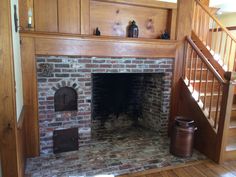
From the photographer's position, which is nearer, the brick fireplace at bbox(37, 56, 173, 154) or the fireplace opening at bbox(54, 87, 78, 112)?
the brick fireplace at bbox(37, 56, 173, 154)

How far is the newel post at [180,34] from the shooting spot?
3289 mm

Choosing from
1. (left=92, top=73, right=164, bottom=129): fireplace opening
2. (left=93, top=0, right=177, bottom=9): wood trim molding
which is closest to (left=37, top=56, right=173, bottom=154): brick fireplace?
(left=92, top=73, right=164, bottom=129): fireplace opening

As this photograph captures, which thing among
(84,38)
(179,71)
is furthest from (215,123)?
(84,38)

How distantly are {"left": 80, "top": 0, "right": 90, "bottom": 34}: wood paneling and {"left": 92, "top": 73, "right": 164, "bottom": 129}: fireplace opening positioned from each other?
1011 millimetres

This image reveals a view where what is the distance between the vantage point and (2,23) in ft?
4.97

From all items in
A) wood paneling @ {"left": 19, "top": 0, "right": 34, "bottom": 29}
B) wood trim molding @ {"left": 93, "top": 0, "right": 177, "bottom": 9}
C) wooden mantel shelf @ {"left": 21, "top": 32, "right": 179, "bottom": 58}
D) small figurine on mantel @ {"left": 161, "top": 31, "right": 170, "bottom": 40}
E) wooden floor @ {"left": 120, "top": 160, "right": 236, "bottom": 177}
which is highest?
wood trim molding @ {"left": 93, "top": 0, "right": 177, "bottom": 9}

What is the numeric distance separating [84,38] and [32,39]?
2.22 ft

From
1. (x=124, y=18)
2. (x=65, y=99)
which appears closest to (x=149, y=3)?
(x=124, y=18)

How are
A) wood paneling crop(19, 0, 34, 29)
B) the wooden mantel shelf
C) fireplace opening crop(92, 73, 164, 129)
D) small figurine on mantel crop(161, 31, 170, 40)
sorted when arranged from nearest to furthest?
wood paneling crop(19, 0, 34, 29)
the wooden mantel shelf
small figurine on mantel crop(161, 31, 170, 40)
fireplace opening crop(92, 73, 164, 129)

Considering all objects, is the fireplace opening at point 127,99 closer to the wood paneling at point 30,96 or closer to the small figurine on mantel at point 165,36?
the small figurine on mantel at point 165,36

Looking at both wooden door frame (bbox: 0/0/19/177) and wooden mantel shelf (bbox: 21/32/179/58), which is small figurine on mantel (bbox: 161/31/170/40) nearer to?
wooden mantel shelf (bbox: 21/32/179/58)

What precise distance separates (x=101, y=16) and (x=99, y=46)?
19.5 inches

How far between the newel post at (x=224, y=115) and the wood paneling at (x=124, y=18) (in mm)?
1406

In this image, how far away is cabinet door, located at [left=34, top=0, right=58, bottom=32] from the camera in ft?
8.41
